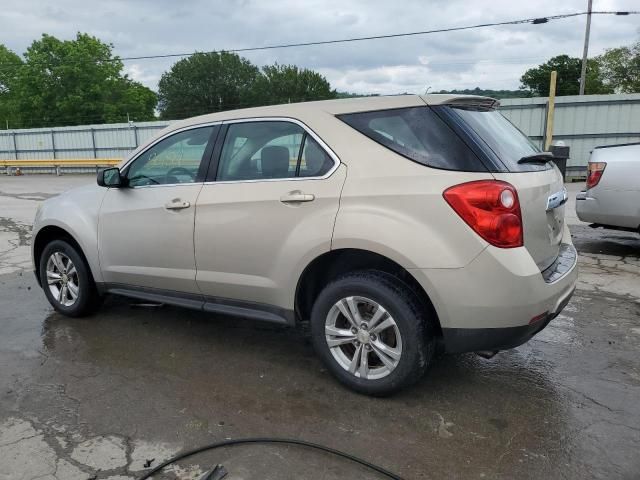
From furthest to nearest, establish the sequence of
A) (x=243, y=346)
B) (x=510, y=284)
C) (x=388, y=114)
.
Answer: (x=243, y=346) → (x=388, y=114) → (x=510, y=284)

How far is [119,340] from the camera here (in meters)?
4.17

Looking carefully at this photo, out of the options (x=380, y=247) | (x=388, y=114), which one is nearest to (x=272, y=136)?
(x=388, y=114)

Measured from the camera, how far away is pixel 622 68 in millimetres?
49406

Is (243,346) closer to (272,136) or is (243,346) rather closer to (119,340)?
(119,340)

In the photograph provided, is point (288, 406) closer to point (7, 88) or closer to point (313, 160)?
point (313, 160)

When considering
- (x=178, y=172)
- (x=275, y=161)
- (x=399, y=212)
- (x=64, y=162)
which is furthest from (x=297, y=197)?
(x=64, y=162)

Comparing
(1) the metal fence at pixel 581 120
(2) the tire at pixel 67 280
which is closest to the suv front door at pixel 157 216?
(2) the tire at pixel 67 280

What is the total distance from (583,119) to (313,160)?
1710 centimetres

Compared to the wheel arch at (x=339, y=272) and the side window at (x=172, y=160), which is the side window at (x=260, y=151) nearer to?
the side window at (x=172, y=160)

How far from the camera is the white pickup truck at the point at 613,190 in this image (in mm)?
6273

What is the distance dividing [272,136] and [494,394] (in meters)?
2.18

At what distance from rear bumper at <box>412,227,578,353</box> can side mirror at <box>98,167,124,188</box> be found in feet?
8.42

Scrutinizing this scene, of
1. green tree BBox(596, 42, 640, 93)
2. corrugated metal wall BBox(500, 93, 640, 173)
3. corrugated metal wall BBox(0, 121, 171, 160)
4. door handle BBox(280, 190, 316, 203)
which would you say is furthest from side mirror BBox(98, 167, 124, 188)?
green tree BBox(596, 42, 640, 93)

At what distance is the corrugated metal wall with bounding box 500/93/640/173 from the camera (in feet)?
55.8
